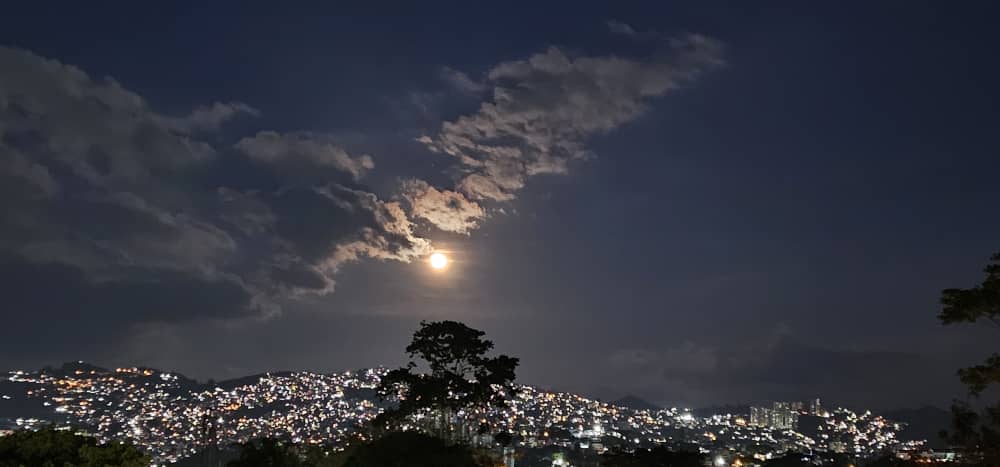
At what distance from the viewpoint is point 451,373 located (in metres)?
36.4

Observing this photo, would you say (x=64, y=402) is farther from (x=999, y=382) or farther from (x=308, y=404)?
(x=999, y=382)

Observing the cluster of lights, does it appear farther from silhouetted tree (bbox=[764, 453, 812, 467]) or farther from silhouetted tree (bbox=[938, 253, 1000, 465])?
silhouetted tree (bbox=[938, 253, 1000, 465])

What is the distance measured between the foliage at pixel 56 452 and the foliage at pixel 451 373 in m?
23.3

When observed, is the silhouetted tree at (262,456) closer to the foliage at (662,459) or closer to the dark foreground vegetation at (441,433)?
the dark foreground vegetation at (441,433)

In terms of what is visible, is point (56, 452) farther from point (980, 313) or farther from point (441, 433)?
point (441, 433)

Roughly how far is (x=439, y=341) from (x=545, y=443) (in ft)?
300

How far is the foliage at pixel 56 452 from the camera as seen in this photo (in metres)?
12.0

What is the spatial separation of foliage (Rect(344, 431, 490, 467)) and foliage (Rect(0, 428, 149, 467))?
1039 centimetres

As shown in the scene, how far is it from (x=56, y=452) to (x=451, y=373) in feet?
81.9

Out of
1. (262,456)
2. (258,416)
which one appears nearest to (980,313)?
(262,456)

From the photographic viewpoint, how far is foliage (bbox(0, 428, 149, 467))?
1199 centimetres

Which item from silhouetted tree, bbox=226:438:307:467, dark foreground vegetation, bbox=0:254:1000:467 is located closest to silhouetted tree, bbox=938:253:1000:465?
dark foreground vegetation, bbox=0:254:1000:467

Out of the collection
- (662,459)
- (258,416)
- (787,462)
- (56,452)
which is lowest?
(56,452)

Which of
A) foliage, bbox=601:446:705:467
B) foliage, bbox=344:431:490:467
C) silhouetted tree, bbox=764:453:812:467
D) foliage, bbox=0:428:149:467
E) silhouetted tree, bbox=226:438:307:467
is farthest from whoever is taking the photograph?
silhouetted tree, bbox=764:453:812:467
